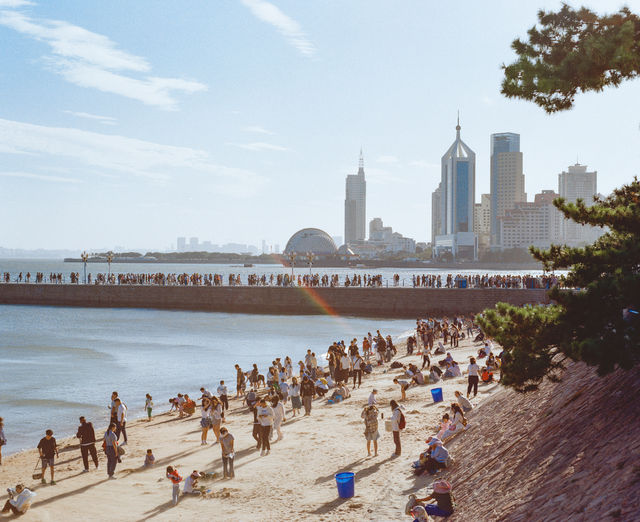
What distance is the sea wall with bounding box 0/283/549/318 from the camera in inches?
1774

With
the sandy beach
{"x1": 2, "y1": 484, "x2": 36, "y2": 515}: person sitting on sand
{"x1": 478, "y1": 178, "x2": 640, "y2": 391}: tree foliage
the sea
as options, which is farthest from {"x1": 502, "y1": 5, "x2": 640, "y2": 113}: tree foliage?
the sea

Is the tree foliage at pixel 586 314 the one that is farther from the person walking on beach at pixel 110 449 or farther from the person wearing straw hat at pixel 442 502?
the person walking on beach at pixel 110 449

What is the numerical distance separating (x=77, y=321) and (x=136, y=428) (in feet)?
111

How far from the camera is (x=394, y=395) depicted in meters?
17.3

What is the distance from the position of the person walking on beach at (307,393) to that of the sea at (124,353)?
233 inches

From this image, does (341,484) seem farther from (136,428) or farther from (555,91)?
(136,428)

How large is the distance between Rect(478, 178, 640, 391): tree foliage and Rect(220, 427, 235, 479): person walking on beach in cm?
557

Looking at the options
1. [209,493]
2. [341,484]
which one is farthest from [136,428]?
[341,484]

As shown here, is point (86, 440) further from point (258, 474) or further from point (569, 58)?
point (569, 58)

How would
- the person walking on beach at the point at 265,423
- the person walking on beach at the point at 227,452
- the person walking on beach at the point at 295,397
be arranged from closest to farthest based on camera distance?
the person walking on beach at the point at 227,452 → the person walking on beach at the point at 265,423 → the person walking on beach at the point at 295,397

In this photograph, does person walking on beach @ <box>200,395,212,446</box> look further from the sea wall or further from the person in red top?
the sea wall

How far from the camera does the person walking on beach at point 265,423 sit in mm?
12367

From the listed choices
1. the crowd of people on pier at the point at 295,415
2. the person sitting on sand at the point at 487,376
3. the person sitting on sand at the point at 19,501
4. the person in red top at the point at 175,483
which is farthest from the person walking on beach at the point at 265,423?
the person sitting on sand at the point at 487,376

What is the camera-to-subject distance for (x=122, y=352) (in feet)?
106
